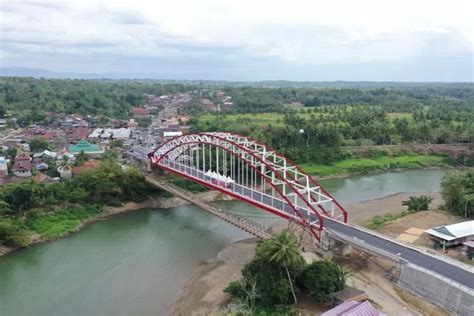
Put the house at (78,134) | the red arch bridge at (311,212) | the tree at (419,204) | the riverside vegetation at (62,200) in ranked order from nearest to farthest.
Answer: the red arch bridge at (311,212)
the riverside vegetation at (62,200)
the tree at (419,204)
the house at (78,134)

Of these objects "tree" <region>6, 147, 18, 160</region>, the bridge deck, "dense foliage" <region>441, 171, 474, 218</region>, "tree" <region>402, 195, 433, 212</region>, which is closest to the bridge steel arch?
the bridge deck

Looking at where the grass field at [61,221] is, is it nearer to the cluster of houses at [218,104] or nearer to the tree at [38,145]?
the tree at [38,145]

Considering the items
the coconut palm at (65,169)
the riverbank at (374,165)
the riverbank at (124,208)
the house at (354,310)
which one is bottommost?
the riverbank at (124,208)

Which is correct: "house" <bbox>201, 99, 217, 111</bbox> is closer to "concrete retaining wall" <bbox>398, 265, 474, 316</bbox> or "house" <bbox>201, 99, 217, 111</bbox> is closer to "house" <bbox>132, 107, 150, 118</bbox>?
"house" <bbox>132, 107, 150, 118</bbox>

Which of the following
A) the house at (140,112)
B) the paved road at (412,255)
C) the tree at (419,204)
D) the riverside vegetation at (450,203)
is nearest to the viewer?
the paved road at (412,255)

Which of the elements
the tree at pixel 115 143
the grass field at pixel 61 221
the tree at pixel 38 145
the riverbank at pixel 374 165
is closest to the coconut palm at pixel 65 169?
the grass field at pixel 61 221

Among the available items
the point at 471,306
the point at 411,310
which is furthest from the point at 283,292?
the point at 471,306
